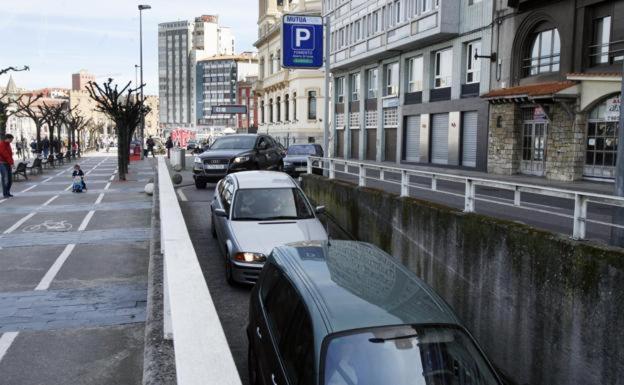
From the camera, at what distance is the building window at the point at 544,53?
22548 mm

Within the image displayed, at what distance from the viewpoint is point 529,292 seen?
589 centimetres

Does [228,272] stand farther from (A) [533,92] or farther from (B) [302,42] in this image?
(A) [533,92]

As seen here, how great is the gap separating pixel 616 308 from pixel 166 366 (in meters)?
3.67

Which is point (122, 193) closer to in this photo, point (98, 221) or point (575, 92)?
point (98, 221)

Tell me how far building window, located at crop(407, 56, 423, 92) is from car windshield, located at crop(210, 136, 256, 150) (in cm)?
1482

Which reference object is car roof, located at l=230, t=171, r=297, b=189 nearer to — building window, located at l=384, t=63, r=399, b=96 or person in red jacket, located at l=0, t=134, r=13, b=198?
person in red jacket, located at l=0, t=134, r=13, b=198

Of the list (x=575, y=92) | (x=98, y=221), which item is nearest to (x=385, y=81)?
(x=575, y=92)

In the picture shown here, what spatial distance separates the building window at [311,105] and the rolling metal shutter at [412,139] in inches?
921

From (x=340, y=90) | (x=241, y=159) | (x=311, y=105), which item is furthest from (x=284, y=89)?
(x=241, y=159)

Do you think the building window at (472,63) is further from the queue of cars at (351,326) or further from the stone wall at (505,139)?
the queue of cars at (351,326)

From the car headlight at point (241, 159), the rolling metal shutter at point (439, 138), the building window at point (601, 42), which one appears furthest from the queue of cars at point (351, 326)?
the rolling metal shutter at point (439, 138)

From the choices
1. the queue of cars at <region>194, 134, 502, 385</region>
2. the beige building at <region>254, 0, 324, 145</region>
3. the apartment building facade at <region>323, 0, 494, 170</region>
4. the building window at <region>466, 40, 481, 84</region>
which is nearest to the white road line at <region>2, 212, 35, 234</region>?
the queue of cars at <region>194, 134, 502, 385</region>

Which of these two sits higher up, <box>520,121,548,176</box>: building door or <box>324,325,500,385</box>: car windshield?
<box>520,121,548,176</box>: building door

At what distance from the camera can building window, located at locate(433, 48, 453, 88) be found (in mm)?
30453
